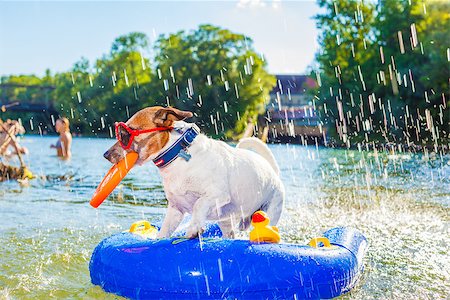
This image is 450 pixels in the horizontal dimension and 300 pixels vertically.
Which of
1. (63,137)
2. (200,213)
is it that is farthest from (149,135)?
(63,137)

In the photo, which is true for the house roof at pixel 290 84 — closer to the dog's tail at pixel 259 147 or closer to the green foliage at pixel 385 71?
the green foliage at pixel 385 71

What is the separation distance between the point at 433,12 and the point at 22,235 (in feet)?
121

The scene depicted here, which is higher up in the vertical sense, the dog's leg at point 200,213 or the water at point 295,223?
the dog's leg at point 200,213

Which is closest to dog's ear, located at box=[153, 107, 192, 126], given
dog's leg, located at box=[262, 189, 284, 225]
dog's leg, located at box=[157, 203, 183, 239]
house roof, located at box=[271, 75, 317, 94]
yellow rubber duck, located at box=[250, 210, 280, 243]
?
dog's leg, located at box=[157, 203, 183, 239]

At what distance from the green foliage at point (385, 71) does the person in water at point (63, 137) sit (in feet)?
70.6

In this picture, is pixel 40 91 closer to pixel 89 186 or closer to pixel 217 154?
pixel 89 186

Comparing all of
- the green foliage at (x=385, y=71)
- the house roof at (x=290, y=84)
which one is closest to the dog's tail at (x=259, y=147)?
the green foliage at (x=385, y=71)

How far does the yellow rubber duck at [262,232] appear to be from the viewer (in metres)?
4.17

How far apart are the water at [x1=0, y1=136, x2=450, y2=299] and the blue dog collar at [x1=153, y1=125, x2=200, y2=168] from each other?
3.91 ft

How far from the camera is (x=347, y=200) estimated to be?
989cm

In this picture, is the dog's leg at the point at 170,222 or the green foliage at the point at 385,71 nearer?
the dog's leg at the point at 170,222

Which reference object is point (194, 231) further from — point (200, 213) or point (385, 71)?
point (385, 71)

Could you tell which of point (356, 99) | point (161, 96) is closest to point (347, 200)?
point (356, 99)

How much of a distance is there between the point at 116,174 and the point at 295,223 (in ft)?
12.5
